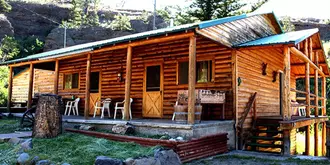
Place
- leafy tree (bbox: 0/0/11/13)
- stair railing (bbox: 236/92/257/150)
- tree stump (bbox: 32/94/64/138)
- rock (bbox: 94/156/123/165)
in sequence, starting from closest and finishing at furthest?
rock (bbox: 94/156/123/165)
tree stump (bbox: 32/94/64/138)
stair railing (bbox: 236/92/257/150)
leafy tree (bbox: 0/0/11/13)

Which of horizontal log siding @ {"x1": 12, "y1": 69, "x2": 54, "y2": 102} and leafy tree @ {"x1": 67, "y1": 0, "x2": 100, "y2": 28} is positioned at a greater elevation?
leafy tree @ {"x1": 67, "y1": 0, "x2": 100, "y2": 28}

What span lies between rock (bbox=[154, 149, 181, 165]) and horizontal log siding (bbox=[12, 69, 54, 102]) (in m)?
11.2

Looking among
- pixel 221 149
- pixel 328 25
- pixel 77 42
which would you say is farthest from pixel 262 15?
pixel 328 25

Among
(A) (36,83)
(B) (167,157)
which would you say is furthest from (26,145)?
(A) (36,83)

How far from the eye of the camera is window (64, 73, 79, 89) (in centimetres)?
1409

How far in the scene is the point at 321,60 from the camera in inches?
565

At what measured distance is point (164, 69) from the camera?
10727 mm

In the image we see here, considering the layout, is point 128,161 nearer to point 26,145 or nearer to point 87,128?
point 26,145

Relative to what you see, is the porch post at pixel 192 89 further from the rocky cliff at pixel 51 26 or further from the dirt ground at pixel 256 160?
the rocky cliff at pixel 51 26

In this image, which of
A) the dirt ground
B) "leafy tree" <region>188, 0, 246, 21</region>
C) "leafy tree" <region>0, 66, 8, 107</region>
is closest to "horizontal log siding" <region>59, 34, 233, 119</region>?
the dirt ground

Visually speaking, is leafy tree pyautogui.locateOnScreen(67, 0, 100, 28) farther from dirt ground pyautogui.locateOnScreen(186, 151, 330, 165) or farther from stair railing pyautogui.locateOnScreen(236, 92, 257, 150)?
dirt ground pyautogui.locateOnScreen(186, 151, 330, 165)

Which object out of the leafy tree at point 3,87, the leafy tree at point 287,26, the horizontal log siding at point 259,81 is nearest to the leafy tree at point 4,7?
the leafy tree at point 3,87

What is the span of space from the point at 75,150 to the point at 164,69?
5.16 m

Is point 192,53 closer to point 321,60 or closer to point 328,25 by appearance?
point 321,60
